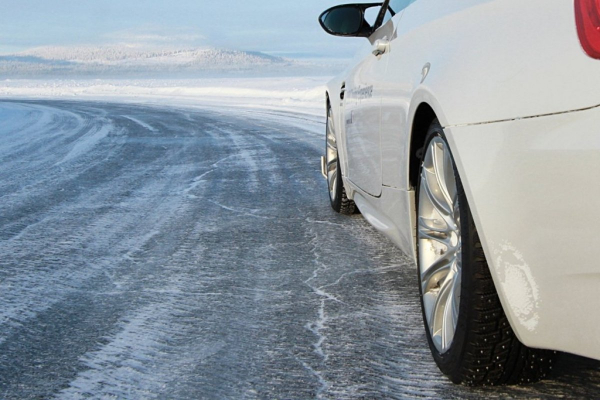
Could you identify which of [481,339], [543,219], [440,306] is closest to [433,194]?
[440,306]

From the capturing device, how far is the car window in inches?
136

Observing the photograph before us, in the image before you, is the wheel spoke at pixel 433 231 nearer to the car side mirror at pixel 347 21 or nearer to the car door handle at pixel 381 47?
the car door handle at pixel 381 47

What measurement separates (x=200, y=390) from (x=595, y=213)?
51.1 inches

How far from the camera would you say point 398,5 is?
3676 mm

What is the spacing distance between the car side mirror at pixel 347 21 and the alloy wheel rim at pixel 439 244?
1.61 meters

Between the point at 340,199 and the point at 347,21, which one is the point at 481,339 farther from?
the point at 340,199

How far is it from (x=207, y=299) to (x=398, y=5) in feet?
5.36

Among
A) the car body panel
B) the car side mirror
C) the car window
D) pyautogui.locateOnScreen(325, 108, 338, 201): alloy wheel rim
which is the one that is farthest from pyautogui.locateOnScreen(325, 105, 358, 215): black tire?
the car body panel

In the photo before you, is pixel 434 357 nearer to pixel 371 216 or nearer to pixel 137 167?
pixel 371 216

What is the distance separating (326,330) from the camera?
292 cm

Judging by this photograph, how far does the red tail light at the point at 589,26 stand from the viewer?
1692 mm

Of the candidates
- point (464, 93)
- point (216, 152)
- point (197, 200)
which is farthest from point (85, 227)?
point (216, 152)

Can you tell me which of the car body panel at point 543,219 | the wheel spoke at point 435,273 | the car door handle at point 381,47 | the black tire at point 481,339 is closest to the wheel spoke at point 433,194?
the wheel spoke at point 435,273

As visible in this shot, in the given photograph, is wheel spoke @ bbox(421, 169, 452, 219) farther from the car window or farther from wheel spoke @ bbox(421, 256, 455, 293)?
the car window
